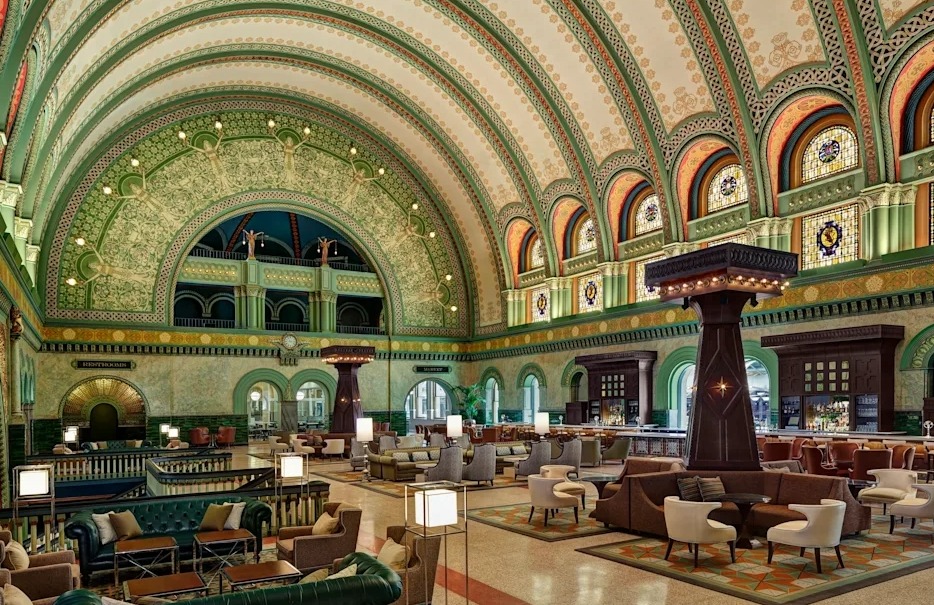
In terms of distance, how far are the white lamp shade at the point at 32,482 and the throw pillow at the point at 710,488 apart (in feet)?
24.9

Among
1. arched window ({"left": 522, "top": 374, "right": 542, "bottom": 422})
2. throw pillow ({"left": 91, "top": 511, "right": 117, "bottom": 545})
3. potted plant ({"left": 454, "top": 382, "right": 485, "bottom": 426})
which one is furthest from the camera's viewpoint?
potted plant ({"left": 454, "top": 382, "right": 485, "bottom": 426})

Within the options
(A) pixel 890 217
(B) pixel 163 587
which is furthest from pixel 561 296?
(B) pixel 163 587

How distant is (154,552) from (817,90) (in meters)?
15.5

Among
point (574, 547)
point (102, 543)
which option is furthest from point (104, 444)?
point (574, 547)

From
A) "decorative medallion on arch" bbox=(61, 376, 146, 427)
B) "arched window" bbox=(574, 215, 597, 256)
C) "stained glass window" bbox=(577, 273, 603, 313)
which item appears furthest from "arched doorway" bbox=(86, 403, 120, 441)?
"arched window" bbox=(574, 215, 597, 256)

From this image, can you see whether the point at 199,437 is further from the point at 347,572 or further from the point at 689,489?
the point at 347,572

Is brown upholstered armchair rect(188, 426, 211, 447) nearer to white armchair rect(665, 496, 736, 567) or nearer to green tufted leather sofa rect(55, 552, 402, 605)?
white armchair rect(665, 496, 736, 567)

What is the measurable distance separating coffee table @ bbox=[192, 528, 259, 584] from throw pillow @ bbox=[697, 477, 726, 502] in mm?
5294

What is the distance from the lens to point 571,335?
24625 mm

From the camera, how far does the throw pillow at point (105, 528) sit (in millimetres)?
7711

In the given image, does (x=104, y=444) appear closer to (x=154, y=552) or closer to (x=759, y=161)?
(x=154, y=552)

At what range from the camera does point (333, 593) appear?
4574 mm

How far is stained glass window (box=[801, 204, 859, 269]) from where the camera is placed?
645 inches

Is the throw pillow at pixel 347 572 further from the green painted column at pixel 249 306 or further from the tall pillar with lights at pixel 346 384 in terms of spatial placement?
the green painted column at pixel 249 306
